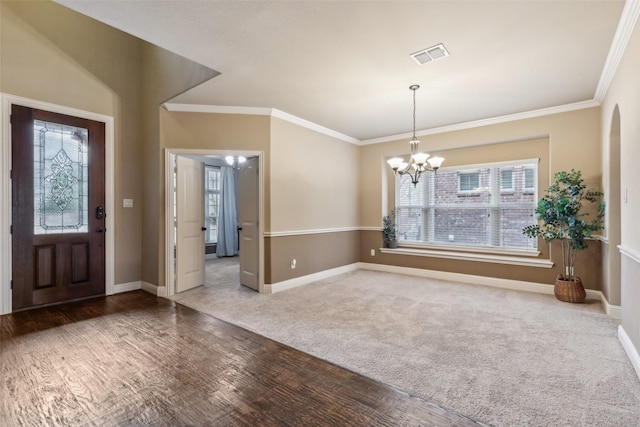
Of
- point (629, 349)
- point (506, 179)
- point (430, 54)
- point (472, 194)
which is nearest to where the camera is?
point (629, 349)

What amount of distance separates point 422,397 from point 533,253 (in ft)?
12.3

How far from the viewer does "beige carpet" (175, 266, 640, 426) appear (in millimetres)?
1918

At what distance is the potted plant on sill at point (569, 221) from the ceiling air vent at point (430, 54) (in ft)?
7.98

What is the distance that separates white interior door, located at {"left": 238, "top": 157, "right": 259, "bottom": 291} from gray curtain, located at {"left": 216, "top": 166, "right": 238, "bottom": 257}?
3.44 metres

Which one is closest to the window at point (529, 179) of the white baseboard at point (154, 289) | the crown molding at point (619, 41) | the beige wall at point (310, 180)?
the crown molding at point (619, 41)

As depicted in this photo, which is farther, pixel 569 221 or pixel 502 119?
pixel 502 119

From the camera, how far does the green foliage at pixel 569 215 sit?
3.84 meters

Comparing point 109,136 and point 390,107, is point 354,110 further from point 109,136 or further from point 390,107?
point 109,136

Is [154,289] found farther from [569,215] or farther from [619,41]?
[619,41]

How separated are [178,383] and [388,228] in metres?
4.56

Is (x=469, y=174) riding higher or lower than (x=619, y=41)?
lower

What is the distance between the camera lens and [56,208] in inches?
154

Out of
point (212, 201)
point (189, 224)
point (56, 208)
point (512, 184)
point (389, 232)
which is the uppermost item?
point (512, 184)

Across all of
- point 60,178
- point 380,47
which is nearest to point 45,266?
point 60,178
